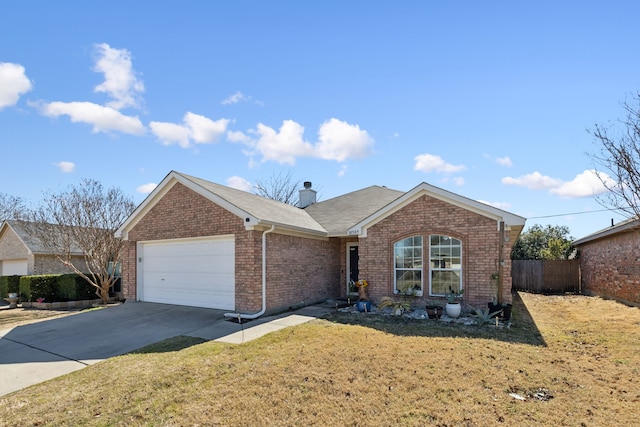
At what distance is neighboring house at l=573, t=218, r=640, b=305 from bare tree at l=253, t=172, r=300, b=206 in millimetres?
23514

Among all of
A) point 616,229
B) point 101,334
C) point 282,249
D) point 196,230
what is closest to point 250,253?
point 282,249

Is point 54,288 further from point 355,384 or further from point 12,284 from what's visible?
point 355,384

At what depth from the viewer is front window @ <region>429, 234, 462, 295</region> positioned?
10633mm

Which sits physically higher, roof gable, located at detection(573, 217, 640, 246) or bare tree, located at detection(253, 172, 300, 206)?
bare tree, located at detection(253, 172, 300, 206)

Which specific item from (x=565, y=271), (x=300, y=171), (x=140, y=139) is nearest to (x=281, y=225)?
(x=140, y=139)

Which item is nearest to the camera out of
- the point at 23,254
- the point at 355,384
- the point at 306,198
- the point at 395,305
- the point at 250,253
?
the point at 355,384

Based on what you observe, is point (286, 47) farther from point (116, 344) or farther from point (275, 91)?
point (116, 344)

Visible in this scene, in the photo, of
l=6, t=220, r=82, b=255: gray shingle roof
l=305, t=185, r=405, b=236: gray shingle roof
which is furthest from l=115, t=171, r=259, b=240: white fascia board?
l=6, t=220, r=82, b=255: gray shingle roof

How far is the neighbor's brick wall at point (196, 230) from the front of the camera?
10.1 meters

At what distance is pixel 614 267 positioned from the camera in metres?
14.9

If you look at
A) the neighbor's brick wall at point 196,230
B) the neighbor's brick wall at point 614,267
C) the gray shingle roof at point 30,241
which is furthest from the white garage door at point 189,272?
the neighbor's brick wall at point 614,267

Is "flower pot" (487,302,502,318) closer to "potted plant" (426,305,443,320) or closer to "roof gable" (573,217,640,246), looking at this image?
"potted plant" (426,305,443,320)

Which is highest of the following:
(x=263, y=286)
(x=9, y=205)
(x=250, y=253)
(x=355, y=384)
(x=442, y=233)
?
(x=9, y=205)

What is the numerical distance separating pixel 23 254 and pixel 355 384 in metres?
23.2
